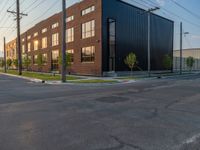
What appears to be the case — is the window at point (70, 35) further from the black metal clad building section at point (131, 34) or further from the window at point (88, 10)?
the black metal clad building section at point (131, 34)

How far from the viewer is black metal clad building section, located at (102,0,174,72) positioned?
102 ft

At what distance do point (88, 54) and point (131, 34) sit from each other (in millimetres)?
8432

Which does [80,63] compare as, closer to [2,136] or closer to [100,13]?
[100,13]

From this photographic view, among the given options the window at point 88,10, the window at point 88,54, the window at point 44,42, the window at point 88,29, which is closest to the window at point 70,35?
the window at point 88,29

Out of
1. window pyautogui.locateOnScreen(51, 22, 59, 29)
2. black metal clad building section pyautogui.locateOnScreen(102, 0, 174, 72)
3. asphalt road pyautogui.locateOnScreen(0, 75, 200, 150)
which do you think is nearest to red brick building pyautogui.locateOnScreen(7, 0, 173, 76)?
black metal clad building section pyautogui.locateOnScreen(102, 0, 174, 72)

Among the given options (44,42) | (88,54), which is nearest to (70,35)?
(88,54)

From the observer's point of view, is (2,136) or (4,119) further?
(4,119)

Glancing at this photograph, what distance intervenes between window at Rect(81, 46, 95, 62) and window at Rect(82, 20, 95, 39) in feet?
6.91

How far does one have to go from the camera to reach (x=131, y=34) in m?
35.2

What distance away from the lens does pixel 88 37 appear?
33406mm

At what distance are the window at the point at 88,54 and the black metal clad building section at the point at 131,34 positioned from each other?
243 centimetres

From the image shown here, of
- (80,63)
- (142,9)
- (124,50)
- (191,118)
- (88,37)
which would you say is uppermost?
(142,9)

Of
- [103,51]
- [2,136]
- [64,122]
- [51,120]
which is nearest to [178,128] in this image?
[64,122]

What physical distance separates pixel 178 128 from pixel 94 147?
2646 mm
